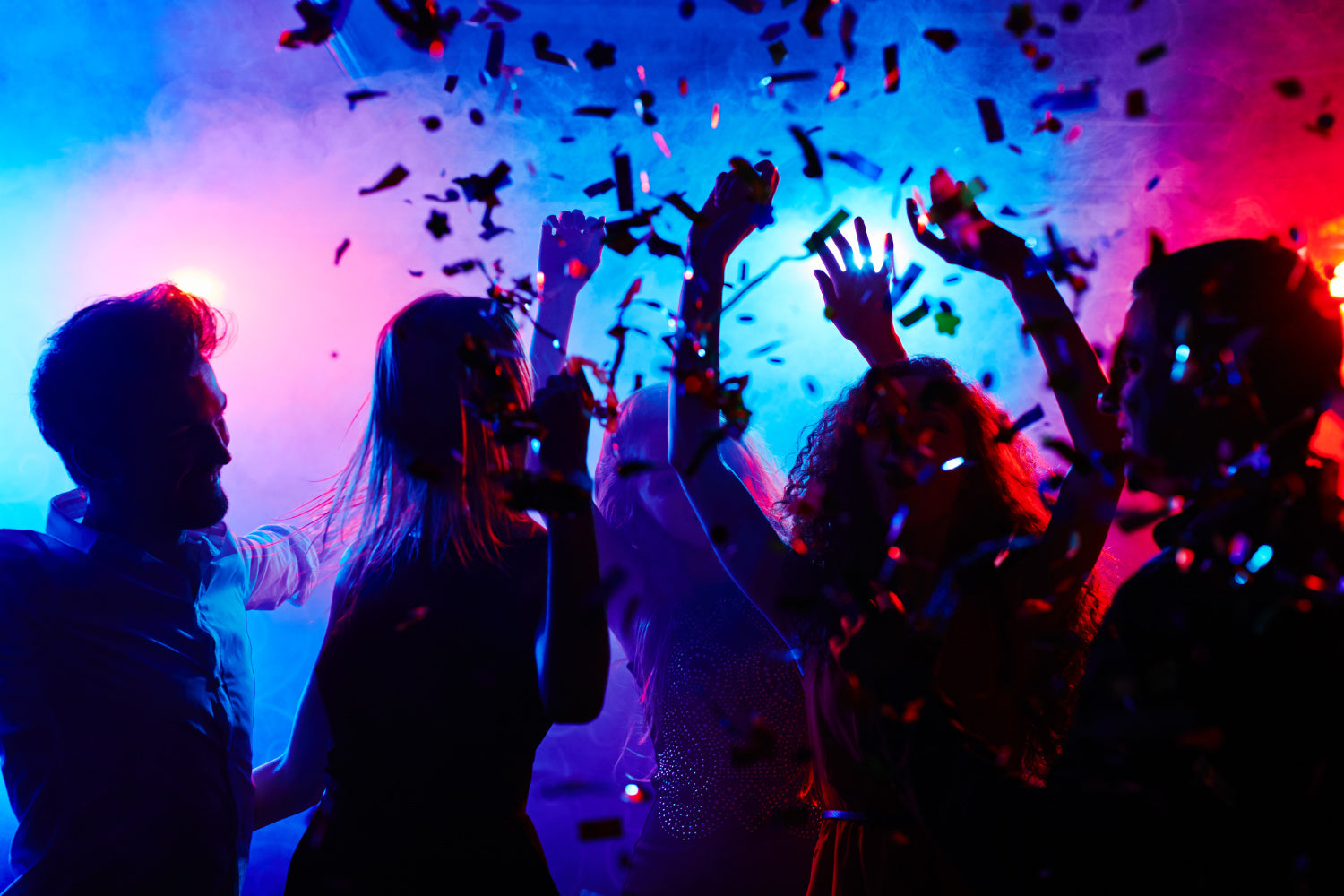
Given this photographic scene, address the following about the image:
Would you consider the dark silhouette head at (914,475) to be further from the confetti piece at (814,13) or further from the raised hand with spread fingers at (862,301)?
the confetti piece at (814,13)

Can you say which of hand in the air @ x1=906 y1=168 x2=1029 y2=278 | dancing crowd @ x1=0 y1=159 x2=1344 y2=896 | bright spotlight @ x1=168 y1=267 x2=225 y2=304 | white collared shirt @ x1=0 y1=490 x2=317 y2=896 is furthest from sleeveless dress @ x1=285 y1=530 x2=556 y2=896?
bright spotlight @ x1=168 y1=267 x2=225 y2=304

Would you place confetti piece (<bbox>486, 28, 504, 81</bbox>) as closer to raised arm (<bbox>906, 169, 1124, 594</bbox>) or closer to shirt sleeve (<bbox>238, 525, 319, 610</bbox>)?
raised arm (<bbox>906, 169, 1124, 594</bbox>)

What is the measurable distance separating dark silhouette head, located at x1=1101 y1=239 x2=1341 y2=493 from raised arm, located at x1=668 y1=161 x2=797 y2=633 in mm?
416

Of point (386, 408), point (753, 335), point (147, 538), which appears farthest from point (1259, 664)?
point (753, 335)

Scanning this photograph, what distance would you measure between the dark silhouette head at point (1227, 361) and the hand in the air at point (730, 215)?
19.3 inches

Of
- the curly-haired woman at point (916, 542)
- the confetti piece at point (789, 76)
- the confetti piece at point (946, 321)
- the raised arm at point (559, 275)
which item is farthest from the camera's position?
the raised arm at point (559, 275)

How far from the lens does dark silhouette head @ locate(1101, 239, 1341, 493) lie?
65 cm

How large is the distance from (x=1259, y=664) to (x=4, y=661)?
1.60m

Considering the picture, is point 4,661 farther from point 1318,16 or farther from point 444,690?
point 1318,16

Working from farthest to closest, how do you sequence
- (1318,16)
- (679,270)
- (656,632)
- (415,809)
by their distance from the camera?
(679,270) < (1318,16) < (656,632) < (415,809)

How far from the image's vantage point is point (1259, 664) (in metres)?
0.57

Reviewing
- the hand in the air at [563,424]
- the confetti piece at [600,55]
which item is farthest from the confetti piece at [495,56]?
the hand in the air at [563,424]

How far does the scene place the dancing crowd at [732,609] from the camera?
60 centimetres

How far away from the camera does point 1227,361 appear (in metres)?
0.66
